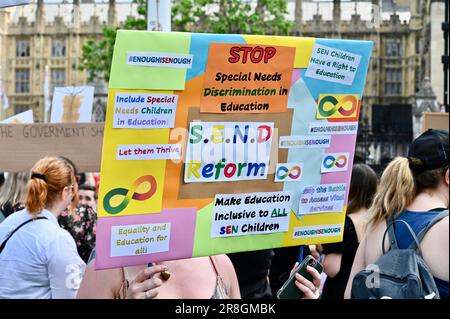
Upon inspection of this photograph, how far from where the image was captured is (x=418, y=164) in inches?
132

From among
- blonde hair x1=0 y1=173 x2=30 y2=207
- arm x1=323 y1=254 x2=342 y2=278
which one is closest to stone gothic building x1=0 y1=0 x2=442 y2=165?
blonde hair x1=0 y1=173 x2=30 y2=207

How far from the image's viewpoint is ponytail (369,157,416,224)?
3312mm

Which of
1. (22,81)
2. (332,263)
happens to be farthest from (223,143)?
(22,81)

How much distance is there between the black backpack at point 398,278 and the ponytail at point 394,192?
10.9 inches

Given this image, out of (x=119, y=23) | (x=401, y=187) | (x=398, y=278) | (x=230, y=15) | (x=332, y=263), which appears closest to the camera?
(x=398, y=278)

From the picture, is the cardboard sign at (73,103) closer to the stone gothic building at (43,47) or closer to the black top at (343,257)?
the black top at (343,257)

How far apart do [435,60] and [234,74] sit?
36.2 meters

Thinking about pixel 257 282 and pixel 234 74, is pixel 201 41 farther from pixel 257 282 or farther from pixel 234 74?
pixel 257 282

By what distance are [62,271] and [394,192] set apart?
126 centimetres

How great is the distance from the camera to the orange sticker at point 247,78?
288 centimetres

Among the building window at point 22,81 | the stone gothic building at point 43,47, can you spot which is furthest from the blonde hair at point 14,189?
the building window at point 22,81

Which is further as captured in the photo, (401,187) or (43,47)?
(43,47)

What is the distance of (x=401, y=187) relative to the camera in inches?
131

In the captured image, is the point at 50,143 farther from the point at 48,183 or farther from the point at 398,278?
the point at 398,278
